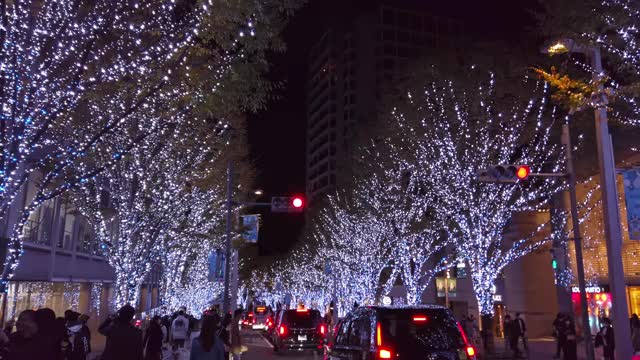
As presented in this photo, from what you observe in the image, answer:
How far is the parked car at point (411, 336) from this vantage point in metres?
7.14

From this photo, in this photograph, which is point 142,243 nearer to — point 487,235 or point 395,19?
point 487,235

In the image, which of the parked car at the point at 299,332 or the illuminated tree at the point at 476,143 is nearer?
the illuminated tree at the point at 476,143

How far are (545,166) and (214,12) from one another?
19.7m

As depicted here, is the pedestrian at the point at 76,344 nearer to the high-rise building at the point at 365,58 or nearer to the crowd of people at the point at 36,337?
the crowd of people at the point at 36,337

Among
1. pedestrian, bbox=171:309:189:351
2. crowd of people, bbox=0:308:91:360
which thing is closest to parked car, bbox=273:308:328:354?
pedestrian, bbox=171:309:189:351

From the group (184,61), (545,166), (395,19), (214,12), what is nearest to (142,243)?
(184,61)

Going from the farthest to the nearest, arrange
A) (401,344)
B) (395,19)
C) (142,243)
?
(395,19)
(142,243)
(401,344)

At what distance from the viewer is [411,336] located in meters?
7.36

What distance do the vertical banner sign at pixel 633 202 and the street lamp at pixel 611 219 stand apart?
24 centimetres

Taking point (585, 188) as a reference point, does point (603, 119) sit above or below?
below

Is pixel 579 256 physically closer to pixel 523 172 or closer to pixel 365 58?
pixel 523 172

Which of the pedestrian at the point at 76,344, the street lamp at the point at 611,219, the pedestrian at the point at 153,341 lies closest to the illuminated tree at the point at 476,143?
the street lamp at the point at 611,219

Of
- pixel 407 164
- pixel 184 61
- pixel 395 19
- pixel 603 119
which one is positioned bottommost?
pixel 603 119

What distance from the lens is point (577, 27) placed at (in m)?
9.73
